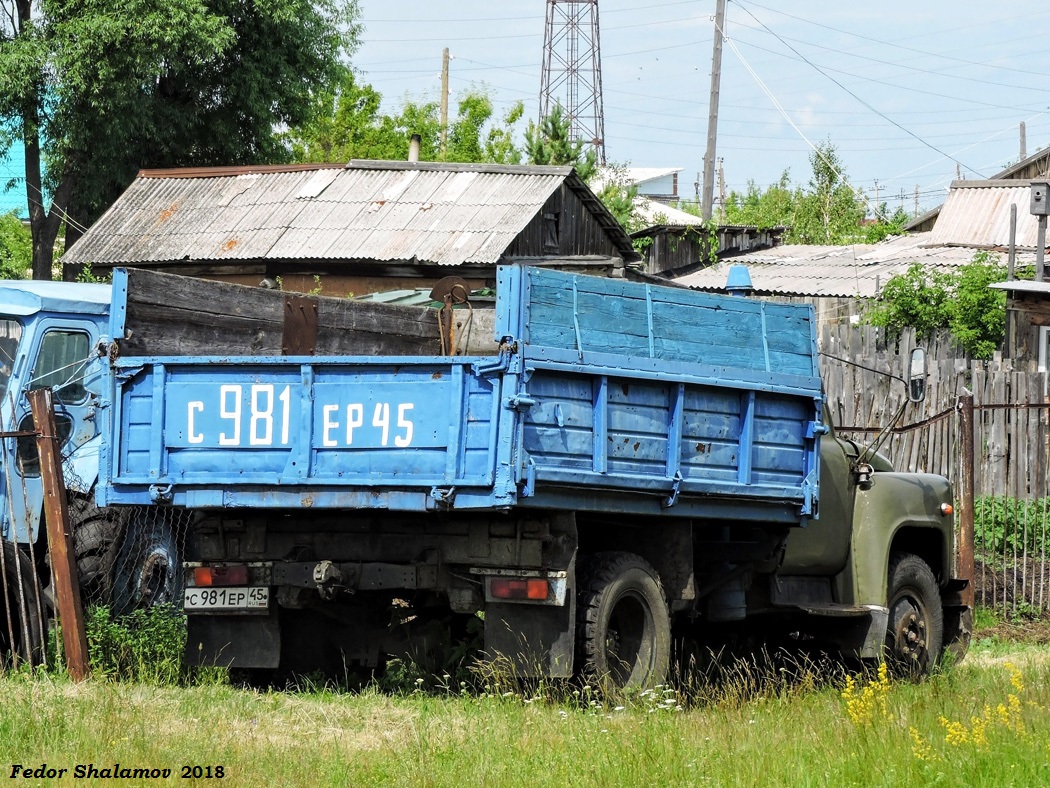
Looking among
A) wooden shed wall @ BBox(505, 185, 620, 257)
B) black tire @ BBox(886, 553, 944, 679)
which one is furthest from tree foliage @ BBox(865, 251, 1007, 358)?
black tire @ BBox(886, 553, 944, 679)

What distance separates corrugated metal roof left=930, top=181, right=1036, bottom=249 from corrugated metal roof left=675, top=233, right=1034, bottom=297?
0.76 metres

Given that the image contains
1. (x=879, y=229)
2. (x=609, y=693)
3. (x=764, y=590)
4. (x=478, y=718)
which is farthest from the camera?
(x=879, y=229)

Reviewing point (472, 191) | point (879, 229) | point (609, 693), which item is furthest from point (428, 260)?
point (879, 229)

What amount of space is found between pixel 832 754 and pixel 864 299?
69.4 feet

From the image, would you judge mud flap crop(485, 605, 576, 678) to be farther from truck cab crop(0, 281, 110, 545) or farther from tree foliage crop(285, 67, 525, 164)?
Answer: tree foliage crop(285, 67, 525, 164)

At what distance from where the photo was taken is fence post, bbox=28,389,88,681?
793 cm

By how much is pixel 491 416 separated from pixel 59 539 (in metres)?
2.77

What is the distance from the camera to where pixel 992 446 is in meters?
14.3

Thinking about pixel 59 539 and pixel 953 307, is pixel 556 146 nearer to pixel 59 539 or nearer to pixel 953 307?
pixel 953 307

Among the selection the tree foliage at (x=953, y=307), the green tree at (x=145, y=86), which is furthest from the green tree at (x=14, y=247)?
the tree foliage at (x=953, y=307)

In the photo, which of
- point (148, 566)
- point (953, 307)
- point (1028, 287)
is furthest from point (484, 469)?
point (953, 307)

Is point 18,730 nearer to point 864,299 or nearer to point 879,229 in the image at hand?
point 864,299

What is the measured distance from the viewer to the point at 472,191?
23.4m

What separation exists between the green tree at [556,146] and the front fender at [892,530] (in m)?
24.4
